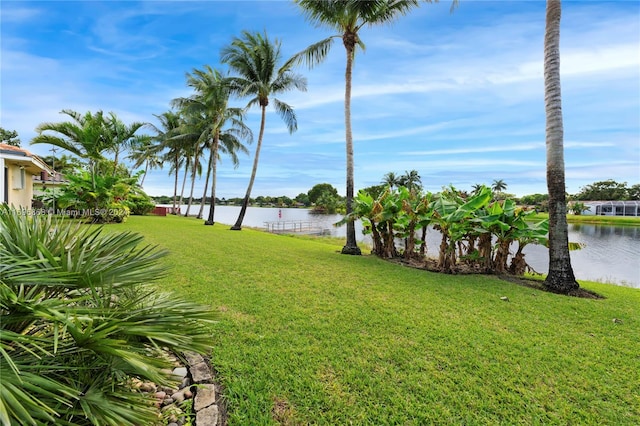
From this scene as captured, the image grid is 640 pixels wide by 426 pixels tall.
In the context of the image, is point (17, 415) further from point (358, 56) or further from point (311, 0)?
point (358, 56)

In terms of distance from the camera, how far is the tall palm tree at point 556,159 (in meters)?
5.97

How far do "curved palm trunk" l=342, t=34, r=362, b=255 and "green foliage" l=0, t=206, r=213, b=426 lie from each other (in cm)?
812

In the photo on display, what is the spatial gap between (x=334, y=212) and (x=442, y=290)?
60.0 meters

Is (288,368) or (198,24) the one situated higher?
(198,24)

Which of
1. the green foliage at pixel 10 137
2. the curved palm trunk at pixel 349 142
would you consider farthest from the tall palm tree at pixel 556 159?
the green foliage at pixel 10 137

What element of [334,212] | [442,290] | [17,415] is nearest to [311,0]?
[442,290]

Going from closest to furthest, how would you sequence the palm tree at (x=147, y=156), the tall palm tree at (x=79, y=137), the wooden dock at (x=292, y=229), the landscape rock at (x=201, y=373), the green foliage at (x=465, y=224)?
the landscape rock at (x=201, y=373), the green foliage at (x=465, y=224), the tall palm tree at (x=79, y=137), the wooden dock at (x=292, y=229), the palm tree at (x=147, y=156)

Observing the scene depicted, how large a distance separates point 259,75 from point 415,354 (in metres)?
18.3

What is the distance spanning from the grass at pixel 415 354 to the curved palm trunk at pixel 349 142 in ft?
14.9

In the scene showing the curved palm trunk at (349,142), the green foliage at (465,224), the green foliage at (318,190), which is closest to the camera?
the green foliage at (465,224)

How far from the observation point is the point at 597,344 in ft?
11.7

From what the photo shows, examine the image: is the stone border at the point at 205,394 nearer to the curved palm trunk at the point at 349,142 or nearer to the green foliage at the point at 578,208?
the curved palm trunk at the point at 349,142

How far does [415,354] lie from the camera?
3.06 metres

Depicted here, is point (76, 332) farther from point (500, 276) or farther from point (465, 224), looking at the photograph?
point (500, 276)
